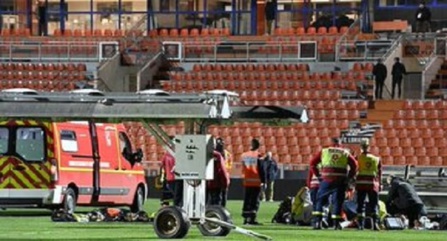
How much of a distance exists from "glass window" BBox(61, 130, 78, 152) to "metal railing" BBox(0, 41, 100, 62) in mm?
22210

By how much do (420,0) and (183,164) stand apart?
35324 mm

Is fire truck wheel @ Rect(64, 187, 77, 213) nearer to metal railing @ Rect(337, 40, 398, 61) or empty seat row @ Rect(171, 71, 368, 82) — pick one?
empty seat row @ Rect(171, 71, 368, 82)

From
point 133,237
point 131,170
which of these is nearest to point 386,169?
point 131,170

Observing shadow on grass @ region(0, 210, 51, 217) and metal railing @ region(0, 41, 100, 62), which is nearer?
shadow on grass @ region(0, 210, 51, 217)

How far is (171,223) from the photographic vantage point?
1014 inches

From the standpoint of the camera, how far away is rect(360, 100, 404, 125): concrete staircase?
52.3 meters

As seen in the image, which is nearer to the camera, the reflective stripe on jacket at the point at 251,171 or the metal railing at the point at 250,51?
the reflective stripe on jacket at the point at 251,171

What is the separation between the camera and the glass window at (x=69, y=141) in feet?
117

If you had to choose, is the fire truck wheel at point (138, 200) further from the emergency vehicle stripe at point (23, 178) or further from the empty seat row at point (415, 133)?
the empty seat row at point (415, 133)

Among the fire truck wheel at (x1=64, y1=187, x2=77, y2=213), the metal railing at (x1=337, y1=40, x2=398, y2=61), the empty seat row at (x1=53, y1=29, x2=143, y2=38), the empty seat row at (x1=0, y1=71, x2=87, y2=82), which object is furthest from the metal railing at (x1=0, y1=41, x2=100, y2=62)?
the fire truck wheel at (x1=64, y1=187, x2=77, y2=213)

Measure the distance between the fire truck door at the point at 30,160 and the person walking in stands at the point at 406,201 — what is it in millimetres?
7085

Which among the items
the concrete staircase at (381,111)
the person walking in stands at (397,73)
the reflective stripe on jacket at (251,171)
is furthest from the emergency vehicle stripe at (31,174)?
the person walking in stands at (397,73)

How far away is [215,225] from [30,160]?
9.07 metres

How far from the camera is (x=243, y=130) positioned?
2084 inches
